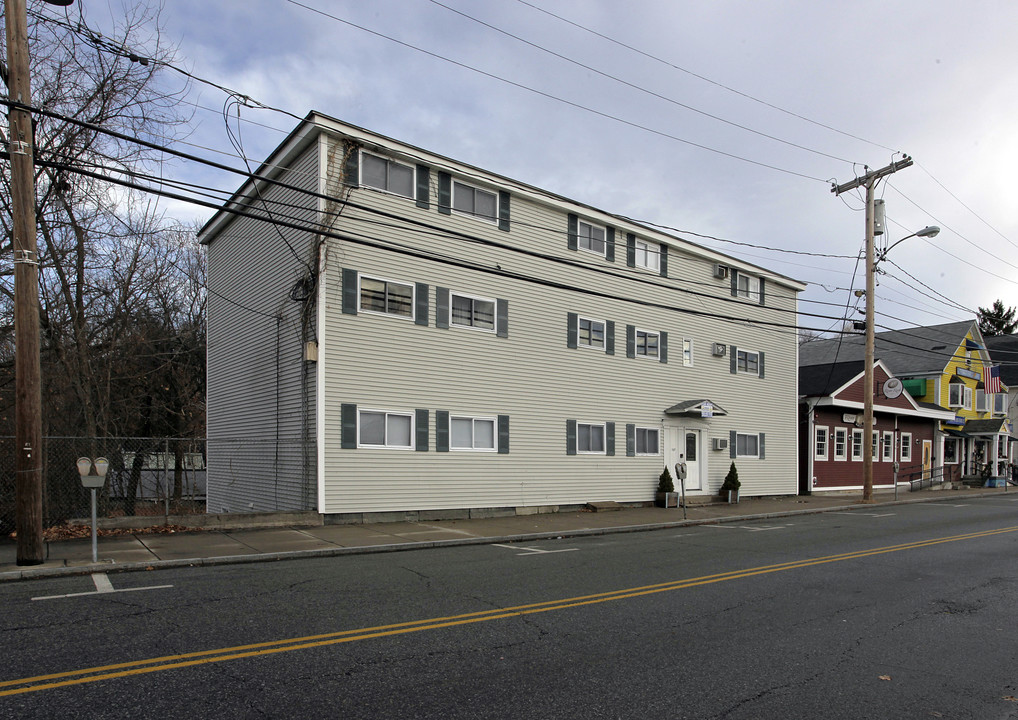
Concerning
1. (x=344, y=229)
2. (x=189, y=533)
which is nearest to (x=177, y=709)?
(x=189, y=533)

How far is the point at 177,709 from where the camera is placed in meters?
4.65

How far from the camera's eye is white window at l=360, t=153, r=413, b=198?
54.6 ft

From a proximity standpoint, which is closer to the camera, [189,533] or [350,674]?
[350,674]

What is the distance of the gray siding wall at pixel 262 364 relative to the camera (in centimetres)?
1636

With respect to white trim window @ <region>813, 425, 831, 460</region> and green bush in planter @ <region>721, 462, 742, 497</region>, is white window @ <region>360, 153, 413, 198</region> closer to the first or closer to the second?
green bush in planter @ <region>721, 462, 742, 497</region>

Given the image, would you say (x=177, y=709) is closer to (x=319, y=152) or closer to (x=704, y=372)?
(x=319, y=152)

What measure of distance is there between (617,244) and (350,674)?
18.3m

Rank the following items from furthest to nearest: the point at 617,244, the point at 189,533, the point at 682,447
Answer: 1. the point at 682,447
2. the point at 617,244
3. the point at 189,533

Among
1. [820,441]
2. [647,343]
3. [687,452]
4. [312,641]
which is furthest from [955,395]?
[312,641]

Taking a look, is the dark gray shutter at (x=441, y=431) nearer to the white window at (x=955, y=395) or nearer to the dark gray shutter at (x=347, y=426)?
the dark gray shutter at (x=347, y=426)

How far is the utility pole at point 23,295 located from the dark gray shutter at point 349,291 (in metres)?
6.69

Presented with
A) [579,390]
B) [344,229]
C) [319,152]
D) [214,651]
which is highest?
[319,152]

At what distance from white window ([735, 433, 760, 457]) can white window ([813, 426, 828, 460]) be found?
4.58 meters

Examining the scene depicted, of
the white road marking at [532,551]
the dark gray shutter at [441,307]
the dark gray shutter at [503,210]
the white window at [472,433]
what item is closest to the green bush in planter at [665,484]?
the white window at [472,433]
